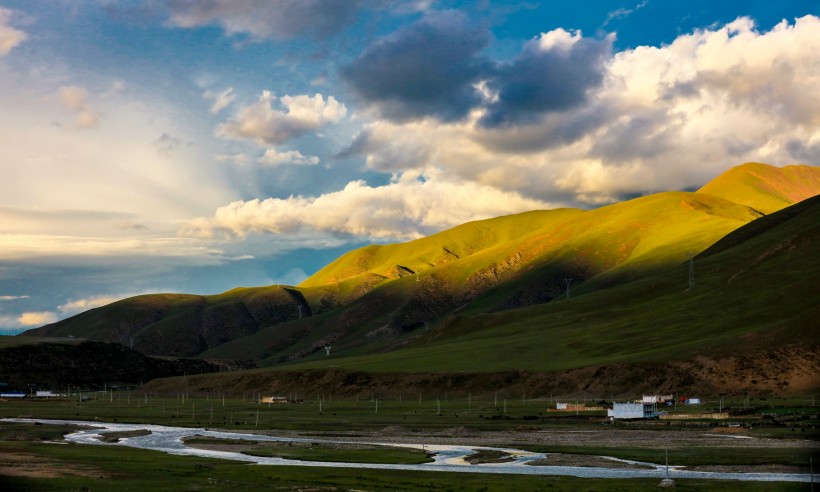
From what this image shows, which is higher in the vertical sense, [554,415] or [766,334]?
[766,334]

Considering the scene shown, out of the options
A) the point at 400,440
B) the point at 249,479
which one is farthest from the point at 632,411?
the point at 249,479

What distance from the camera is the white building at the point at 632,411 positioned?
126062 mm

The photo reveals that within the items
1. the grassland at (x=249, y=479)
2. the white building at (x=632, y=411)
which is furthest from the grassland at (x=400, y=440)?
the white building at (x=632, y=411)

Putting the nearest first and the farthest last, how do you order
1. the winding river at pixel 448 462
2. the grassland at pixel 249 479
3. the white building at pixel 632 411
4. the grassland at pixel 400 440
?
the grassland at pixel 249 479, the grassland at pixel 400 440, the winding river at pixel 448 462, the white building at pixel 632 411

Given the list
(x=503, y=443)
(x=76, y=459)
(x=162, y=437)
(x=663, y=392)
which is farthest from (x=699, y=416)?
(x=76, y=459)

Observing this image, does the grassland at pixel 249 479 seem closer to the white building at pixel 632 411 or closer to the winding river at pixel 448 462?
the winding river at pixel 448 462

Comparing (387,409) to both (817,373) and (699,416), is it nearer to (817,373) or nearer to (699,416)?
(699,416)

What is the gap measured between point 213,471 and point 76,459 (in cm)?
1533

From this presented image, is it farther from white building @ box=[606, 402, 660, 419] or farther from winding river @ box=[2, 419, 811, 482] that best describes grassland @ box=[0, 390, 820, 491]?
white building @ box=[606, 402, 660, 419]

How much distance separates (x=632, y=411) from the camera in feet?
415

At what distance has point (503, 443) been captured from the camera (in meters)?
99.2

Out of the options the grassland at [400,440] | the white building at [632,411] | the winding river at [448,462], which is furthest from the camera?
the white building at [632,411]

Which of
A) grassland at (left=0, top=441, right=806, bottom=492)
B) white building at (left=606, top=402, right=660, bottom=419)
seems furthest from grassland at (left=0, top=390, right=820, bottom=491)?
white building at (left=606, top=402, right=660, bottom=419)

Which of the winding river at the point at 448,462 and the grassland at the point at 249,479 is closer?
the grassland at the point at 249,479
